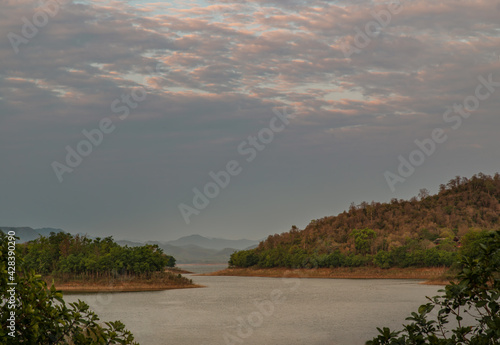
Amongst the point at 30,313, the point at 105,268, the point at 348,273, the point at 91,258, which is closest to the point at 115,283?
the point at 105,268

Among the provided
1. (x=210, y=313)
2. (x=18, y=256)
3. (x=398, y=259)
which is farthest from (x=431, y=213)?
(x=18, y=256)

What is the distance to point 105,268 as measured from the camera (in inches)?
3423

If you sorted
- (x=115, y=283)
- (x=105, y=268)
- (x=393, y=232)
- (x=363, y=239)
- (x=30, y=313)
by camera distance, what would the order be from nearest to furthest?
(x=30, y=313), (x=115, y=283), (x=105, y=268), (x=363, y=239), (x=393, y=232)

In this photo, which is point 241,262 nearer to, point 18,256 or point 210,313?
point 210,313

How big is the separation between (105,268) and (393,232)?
330 ft

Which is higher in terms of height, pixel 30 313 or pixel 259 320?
pixel 30 313

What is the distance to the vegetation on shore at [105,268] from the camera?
85250 millimetres

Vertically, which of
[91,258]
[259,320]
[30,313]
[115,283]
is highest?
[30,313]

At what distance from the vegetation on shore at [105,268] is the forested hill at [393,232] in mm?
60540

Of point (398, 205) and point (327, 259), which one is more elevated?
point (398, 205)

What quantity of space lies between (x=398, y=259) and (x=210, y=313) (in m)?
89.3

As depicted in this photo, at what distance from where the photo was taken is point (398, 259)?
419ft

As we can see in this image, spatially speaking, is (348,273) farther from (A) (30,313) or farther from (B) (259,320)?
(A) (30,313)

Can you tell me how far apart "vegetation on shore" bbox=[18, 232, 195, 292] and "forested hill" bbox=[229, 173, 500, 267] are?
199 ft
